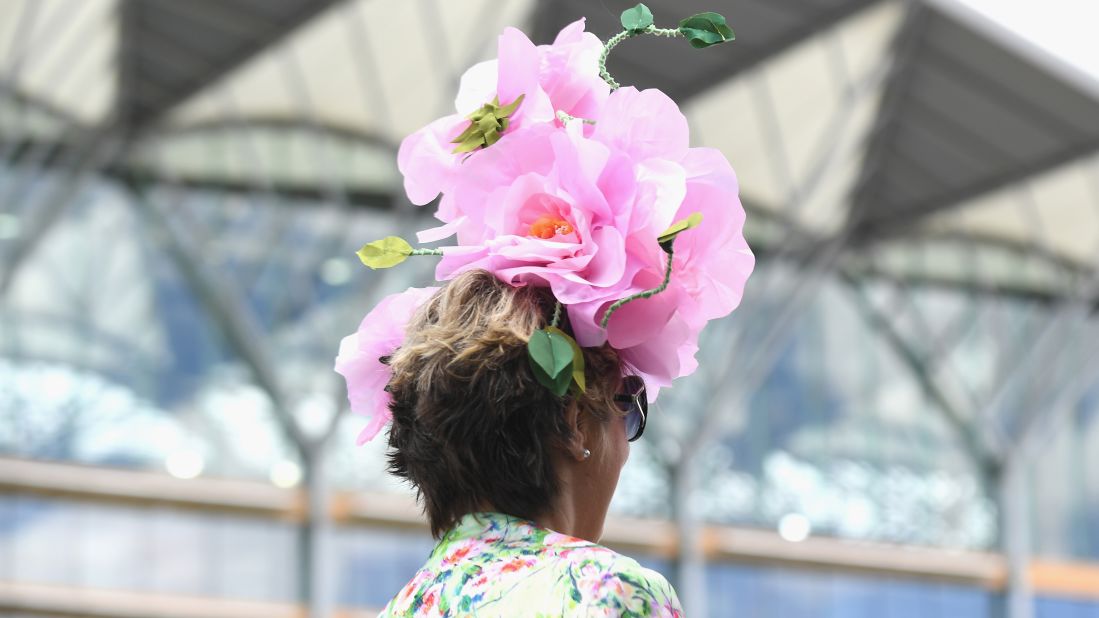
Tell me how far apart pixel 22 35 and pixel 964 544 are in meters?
22.6

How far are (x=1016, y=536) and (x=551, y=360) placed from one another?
33.4 metres

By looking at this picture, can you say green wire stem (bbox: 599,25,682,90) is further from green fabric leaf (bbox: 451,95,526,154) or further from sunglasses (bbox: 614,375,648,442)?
sunglasses (bbox: 614,375,648,442)

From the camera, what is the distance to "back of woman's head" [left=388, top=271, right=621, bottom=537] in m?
2.37

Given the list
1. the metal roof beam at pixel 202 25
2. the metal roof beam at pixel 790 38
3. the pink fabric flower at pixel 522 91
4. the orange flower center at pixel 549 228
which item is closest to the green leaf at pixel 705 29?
the pink fabric flower at pixel 522 91

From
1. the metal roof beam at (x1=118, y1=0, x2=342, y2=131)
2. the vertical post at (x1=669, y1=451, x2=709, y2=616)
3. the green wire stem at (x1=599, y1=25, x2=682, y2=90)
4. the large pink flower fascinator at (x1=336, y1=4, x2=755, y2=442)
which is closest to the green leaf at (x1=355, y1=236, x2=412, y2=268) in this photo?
the large pink flower fascinator at (x1=336, y1=4, x2=755, y2=442)

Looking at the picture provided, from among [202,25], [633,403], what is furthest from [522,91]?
[202,25]

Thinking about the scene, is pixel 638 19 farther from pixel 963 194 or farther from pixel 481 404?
pixel 963 194

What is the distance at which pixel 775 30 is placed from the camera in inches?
939

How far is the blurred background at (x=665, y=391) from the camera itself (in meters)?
26.0

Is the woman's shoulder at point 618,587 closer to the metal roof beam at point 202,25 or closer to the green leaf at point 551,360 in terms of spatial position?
the green leaf at point 551,360

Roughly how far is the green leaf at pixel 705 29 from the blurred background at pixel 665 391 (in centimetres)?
1929

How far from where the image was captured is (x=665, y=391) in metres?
24.2

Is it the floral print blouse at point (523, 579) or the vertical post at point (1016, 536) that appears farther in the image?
the vertical post at point (1016, 536)

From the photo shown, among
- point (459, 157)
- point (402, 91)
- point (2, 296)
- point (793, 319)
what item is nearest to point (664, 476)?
point (793, 319)
